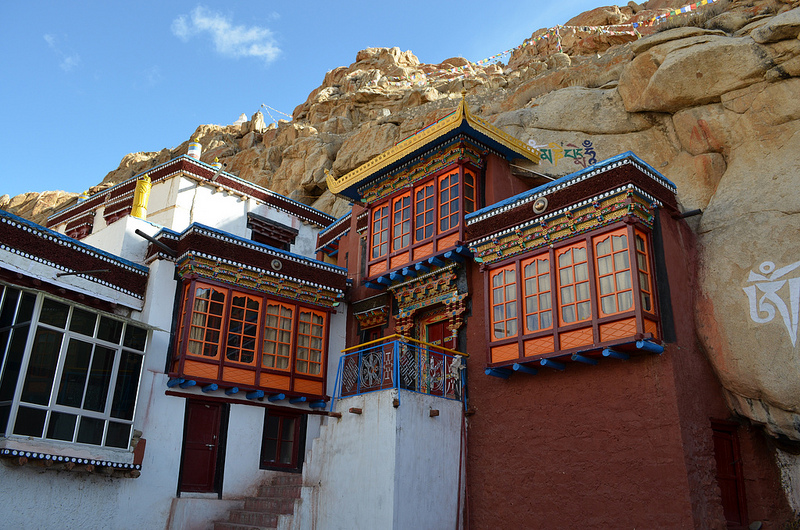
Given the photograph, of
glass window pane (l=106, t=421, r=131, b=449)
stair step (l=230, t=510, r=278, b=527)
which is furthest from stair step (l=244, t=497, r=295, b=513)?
glass window pane (l=106, t=421, r=131, b=449)

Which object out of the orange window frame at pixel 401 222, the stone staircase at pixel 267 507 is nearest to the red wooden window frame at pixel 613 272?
the orange window frame at pixel 401 222

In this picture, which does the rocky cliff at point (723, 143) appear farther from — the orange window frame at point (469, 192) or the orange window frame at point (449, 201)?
the orange window frame at point (449, 201)

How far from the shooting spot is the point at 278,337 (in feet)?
43.7

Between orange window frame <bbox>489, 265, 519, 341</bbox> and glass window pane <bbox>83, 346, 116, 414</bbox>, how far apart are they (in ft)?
22.4

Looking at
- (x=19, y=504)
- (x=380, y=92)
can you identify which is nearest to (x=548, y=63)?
(x=380, y=92)

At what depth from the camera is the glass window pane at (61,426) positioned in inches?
392

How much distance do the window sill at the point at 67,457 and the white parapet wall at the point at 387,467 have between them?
3.12 metres

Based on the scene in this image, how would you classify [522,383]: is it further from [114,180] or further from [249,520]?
[114,180]

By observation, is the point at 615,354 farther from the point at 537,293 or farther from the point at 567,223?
the point at 567,223

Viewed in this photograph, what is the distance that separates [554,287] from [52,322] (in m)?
8.32

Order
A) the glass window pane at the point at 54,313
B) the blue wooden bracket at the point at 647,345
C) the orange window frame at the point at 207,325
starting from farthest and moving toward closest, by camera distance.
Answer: the orange window frame at the point at 207,325
the glass window pane at the point at 54,313
the blue wooden bracket at the point at 647,345

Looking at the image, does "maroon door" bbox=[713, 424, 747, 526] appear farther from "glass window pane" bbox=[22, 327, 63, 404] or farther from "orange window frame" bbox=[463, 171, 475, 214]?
"glass window pane" bbox=[22, 327, 63, 404]

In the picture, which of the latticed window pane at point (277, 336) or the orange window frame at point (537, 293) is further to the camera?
the latticed window pane at point (277, 336)

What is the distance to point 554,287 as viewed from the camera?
1035cm
